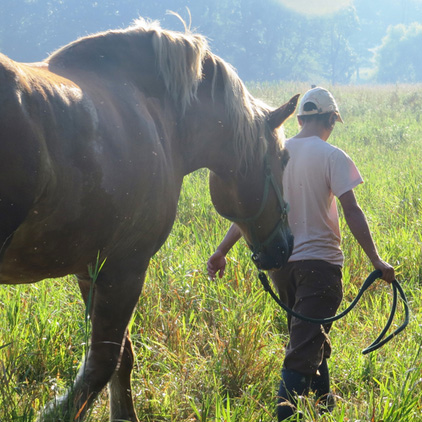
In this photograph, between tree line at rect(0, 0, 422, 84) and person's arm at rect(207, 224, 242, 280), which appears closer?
person's arm at rect(207, 224, 242, 280)

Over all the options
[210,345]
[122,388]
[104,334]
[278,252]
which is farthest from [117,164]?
[210,345]

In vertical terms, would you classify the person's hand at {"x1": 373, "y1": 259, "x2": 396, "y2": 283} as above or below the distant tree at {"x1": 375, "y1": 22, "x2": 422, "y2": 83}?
above

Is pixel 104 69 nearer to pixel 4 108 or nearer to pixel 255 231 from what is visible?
pixel 4 108

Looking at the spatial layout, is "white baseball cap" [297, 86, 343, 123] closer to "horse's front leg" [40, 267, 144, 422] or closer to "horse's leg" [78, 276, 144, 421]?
"horse's front leg" [40, 267, 144, 422]

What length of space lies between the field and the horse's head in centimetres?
46

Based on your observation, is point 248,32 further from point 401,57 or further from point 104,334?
point 104,334

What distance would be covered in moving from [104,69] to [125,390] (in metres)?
1.44

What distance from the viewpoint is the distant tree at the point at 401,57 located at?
84.3m

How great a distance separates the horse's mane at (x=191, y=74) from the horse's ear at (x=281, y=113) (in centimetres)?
9

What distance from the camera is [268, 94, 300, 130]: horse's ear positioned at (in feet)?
9.75

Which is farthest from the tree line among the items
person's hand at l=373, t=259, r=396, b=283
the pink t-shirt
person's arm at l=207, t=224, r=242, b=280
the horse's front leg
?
the horse's front leg

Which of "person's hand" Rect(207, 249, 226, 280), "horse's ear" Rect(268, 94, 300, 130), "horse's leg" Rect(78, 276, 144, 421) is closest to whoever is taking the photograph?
"horse's leg" Rect(78, 276, 144, 421)

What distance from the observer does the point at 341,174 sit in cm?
302

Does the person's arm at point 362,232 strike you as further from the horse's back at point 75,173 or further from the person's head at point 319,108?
the horse's back at point 75,173
